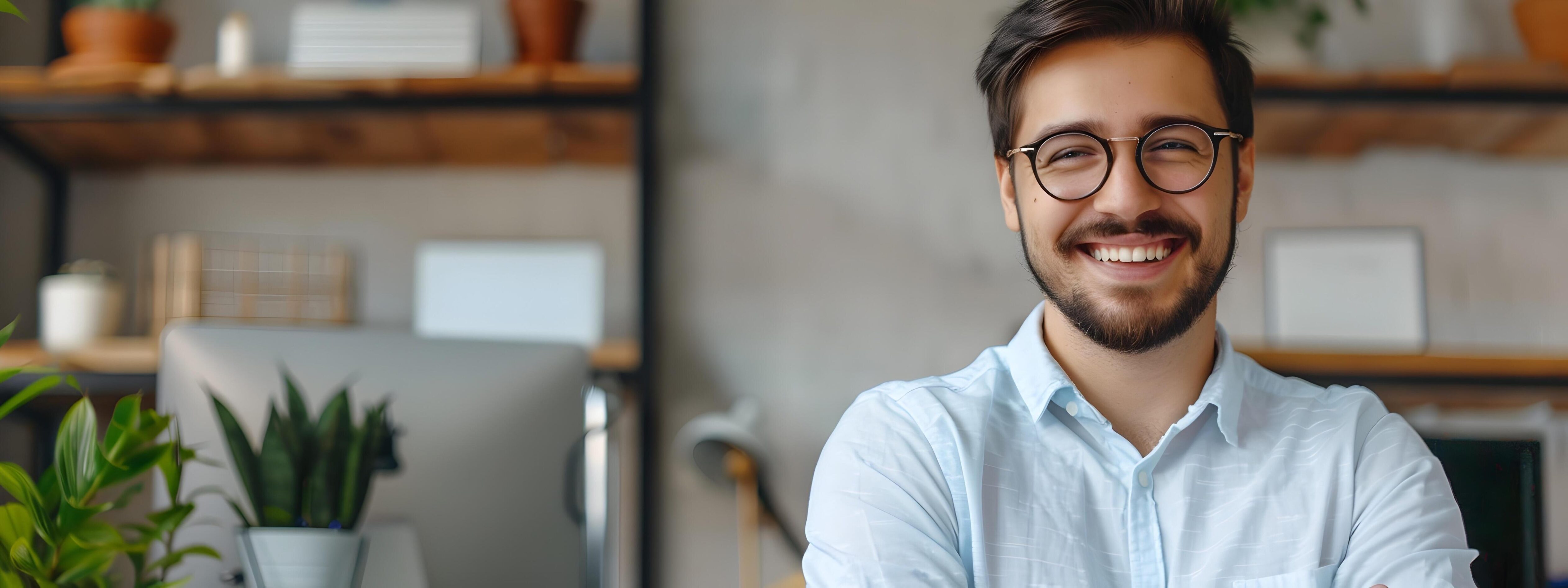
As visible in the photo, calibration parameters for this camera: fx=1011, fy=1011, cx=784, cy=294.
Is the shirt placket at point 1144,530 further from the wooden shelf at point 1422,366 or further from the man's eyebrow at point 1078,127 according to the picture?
the wooden shelf at point 1422,366

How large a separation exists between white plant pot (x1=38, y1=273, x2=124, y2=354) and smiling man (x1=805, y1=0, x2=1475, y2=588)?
191 cm

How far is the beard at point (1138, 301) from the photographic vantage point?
1.08 meters

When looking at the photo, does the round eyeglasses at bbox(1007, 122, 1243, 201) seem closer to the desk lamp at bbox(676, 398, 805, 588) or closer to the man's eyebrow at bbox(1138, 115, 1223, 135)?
the man's eyebrow at bbox(1138, 115, 1223, 135)

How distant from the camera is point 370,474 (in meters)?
1.06

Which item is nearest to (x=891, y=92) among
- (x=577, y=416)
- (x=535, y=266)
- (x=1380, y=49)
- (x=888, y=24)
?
(x=888, y=24)

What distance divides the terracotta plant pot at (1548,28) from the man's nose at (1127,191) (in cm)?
166

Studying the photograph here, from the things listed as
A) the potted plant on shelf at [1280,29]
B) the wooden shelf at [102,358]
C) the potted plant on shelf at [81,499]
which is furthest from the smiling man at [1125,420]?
the wooden shelf at [102,358]

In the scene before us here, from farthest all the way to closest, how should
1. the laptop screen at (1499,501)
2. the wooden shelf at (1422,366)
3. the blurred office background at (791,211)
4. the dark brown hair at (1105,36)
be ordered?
the blurred office background at (791,211) < the wooden shelf at (1422,366) < the laptop screen at (1499,501) < the dark brown hair at (1105,36)

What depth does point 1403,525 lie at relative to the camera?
99 cm

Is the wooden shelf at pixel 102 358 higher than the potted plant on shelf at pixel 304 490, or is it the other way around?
the wooden shelf at pixel 102 358

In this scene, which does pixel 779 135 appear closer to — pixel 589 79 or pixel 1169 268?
pixel 589 79

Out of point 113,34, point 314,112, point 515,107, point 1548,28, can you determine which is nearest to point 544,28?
point 515,107

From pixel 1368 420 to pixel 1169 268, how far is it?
276 mm

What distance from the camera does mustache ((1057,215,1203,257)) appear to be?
107 cm
